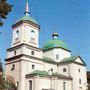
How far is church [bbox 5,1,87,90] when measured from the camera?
135ft

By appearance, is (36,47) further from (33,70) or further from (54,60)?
(54,60)

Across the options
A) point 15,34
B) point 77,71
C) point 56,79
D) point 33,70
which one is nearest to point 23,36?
point 15,34

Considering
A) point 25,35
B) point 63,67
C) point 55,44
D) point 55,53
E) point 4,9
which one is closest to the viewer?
point 4,9

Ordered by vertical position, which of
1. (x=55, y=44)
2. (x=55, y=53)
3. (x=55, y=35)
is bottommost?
(x=55, y=53)

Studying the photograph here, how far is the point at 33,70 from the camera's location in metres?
43.1

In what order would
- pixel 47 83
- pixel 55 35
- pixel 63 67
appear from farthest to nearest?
pixel 55 35, pixel 63 67, pixel 47 83

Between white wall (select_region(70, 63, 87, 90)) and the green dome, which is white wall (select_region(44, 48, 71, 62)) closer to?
the green dome

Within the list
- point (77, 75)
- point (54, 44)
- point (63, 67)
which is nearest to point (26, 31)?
point (54, 44)

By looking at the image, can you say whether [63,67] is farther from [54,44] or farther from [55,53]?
[54,44]

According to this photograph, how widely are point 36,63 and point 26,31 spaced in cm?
629

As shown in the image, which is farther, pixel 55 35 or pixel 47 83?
pixel 55 35

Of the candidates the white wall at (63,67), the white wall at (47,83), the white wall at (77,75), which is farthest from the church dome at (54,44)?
the white wall at (47,83)

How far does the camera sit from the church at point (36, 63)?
4119 cm

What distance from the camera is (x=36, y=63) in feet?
144
